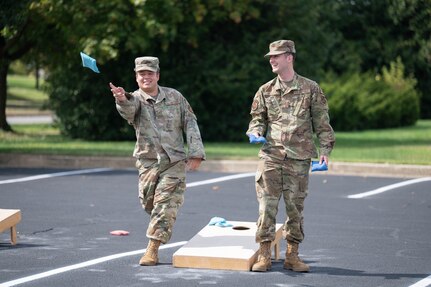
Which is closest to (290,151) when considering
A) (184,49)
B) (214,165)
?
(214,165)

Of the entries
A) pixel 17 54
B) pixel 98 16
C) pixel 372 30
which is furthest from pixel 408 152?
pixel 372 30

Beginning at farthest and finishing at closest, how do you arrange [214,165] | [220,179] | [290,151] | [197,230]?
[214,165]
[220,179]
[197,230]
[290,151]

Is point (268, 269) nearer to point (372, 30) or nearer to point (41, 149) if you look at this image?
point (41, 149)

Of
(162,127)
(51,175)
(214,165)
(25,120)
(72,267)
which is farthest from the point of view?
(25,120)

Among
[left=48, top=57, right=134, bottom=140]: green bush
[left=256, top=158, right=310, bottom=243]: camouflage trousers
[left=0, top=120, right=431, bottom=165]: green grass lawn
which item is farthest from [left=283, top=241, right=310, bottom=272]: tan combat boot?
[left=48, top=57, right=134, bottom=140]: green bush

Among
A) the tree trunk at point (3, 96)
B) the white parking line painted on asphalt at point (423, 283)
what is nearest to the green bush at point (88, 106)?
the tree trunk at point (3, 96)

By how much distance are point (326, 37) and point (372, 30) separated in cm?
1975

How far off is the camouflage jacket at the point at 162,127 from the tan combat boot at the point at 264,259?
945 millimetres

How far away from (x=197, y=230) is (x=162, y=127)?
8.09ft

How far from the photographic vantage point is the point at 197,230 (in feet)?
34.3

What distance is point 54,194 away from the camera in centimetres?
1350

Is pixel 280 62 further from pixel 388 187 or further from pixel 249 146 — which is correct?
pixel 249 146

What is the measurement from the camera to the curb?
16.4 meters

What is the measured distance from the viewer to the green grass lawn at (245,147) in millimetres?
18141
